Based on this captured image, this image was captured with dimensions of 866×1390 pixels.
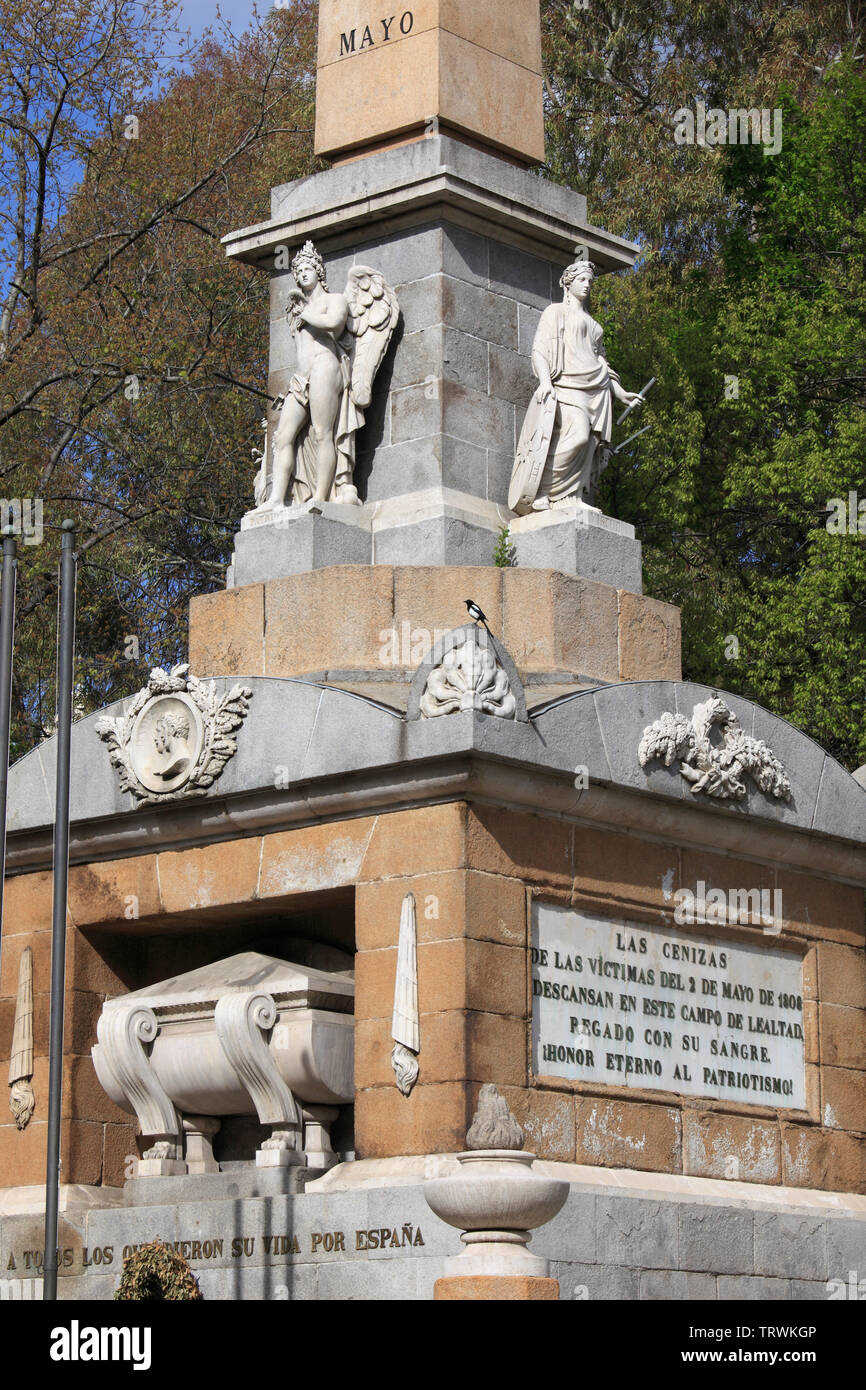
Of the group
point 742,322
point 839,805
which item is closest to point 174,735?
A: point 839,805

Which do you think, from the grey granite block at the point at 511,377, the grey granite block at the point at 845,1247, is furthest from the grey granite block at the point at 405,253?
the grey granite block at the point at 845,1247

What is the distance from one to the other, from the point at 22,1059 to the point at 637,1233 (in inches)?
174

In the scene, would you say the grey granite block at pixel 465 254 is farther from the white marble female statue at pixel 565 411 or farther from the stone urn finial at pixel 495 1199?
the stone urn finial at pixel 495 1199

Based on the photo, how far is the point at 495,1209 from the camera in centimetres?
1192

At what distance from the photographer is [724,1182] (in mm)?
15297

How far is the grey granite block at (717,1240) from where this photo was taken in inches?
573

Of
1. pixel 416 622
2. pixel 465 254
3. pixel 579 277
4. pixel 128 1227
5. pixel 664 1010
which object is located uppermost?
pixel 465 254

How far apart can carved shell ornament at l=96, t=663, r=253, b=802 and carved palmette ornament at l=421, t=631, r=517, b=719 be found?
5.00 feet

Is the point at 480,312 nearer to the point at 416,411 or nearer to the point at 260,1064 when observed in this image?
the point at 416,411

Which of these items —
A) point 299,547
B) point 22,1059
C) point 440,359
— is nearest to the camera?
point 22,1059

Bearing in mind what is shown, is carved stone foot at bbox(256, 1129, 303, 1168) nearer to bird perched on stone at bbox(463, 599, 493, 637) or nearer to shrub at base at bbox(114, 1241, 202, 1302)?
shrub at base at bbox(114, 1241, 202, 1302)

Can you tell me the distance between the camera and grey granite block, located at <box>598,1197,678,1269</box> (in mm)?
13984

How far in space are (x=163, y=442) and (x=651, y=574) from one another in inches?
225

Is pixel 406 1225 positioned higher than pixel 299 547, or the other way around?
pixel 299 547
